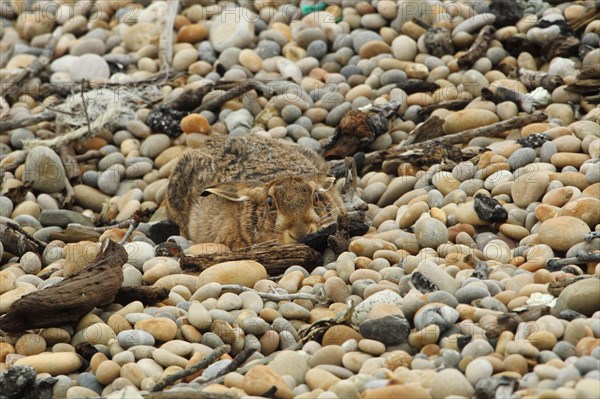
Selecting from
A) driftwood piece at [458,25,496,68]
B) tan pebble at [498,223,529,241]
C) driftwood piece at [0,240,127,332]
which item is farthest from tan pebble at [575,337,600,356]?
driftwood piece at [458,25,496,68]

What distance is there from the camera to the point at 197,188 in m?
9.28

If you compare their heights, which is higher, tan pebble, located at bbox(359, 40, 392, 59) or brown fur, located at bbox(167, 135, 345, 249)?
tan pebble, located at bbox(359, 40, 392, 59)

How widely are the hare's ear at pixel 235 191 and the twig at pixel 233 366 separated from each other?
256 centimetres

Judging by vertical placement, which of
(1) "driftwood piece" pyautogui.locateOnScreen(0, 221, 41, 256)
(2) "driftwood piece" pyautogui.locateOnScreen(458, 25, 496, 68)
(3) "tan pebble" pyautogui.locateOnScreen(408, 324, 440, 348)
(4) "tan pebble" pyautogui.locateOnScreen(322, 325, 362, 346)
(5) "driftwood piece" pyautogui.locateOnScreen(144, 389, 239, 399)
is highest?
(2) "driftwood piece" pyautogui.locateOnScreen(458, 25, 496, 68)

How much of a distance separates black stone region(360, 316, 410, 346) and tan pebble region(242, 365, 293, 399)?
27.9 inches

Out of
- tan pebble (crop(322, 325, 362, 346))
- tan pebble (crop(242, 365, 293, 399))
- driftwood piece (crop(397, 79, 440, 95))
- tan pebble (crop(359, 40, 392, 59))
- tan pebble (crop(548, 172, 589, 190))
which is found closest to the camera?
tan pebble (crop(242, 365, 293, 399))

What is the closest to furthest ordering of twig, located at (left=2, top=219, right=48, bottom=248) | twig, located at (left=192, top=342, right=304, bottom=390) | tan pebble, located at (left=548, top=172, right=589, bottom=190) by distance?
twig, located at (left=192, top=342, right=304, bottom=390)
tan pebble, located at (left=548, top=172, right=589, bottom=190)
twig, located at (left=2, top=219, right=48, bottom=248)

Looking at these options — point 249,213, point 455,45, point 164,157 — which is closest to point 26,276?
point 249,213

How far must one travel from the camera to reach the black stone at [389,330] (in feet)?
20.2

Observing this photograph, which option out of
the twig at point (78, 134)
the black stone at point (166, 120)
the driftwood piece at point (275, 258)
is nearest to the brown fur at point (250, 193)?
the driftwood piece at point (275, 258)

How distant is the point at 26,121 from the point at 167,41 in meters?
2.00

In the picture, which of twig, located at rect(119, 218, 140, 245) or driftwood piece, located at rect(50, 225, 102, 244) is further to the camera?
driftwood piece, located at rect(50, 225, 102, 244)

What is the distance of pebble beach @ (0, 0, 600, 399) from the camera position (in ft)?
19.8

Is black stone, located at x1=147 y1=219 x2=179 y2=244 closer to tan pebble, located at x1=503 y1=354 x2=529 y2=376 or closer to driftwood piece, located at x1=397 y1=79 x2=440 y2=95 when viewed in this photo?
driftwood piece, located at x1=397 y1=79 x2=440 y2=95
